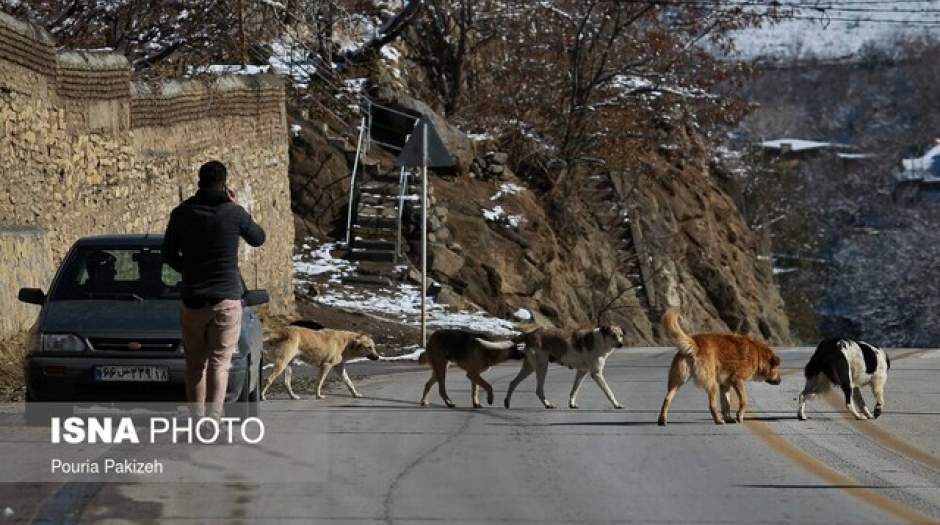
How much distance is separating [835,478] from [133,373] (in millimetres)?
5378

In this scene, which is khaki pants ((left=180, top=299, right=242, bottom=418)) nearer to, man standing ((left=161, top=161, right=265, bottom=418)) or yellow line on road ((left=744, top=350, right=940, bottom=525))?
man standing ((left=161, top=161, right=265, bottom=418))

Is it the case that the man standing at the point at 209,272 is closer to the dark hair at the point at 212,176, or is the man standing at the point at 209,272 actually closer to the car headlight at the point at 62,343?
the dark hair at the point at 212,176

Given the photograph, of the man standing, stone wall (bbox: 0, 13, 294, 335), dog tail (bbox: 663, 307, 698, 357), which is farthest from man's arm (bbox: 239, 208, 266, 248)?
stone wall (bbox: 0, 13, 294, 335)

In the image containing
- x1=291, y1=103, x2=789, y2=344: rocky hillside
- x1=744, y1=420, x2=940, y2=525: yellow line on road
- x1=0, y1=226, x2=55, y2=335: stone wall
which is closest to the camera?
x1=744, y1=420, x2=940, y2=525: yellow line on road

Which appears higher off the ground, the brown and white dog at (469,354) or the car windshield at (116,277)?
the car windshield at (116,277)

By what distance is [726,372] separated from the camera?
14.7m

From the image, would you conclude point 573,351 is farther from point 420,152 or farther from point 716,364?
point 420,152

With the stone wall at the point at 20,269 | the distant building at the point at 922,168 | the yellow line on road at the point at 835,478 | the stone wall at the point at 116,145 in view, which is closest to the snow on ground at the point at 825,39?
the distant building at the point at 922,168

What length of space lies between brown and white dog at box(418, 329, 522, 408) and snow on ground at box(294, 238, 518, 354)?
39.2 feet

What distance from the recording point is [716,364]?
47.8 ft

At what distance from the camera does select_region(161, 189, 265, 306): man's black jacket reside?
11.6 meters

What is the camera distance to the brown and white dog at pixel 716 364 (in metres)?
14.3

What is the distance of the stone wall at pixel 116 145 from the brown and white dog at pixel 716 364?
304 inches

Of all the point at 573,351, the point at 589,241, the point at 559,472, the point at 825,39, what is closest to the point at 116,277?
the point at 573,351
